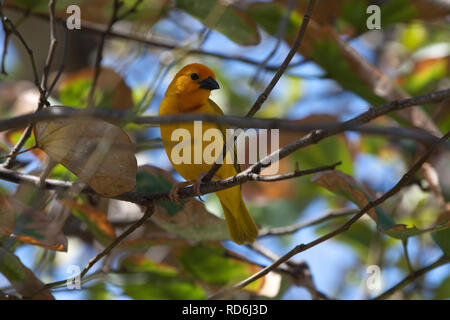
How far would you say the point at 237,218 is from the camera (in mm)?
3127

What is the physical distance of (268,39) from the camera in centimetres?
537

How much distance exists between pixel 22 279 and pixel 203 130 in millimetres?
1250

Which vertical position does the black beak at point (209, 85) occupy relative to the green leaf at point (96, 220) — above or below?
above

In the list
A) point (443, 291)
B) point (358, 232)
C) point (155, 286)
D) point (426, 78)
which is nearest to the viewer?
point (155, 286)

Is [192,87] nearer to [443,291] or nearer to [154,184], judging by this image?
[154,184]

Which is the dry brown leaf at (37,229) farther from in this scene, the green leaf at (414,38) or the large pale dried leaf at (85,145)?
the green leaf at (414,38)

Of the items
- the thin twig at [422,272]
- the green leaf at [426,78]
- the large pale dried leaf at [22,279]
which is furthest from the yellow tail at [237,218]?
the green leaf at [426,78]

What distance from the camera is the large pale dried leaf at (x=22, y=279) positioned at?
7.31 ft

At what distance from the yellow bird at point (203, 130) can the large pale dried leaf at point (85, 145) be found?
80 centimetres

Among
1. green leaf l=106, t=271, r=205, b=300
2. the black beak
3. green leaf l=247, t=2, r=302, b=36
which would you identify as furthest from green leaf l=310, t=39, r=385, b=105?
green leaf l=106, t=271, r=205, b=300

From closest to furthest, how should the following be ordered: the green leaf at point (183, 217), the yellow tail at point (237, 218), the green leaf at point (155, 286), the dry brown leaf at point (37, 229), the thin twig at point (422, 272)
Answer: the dry brown leaf at point (37, 229)
the thin twig at point (422, 272)
the green leaf at point (183, 217)
the green leaf at point (155, 286)
the yellow tail at point (237, 218)

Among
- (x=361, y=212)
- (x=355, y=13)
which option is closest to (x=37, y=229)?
(x=361, y=212)
